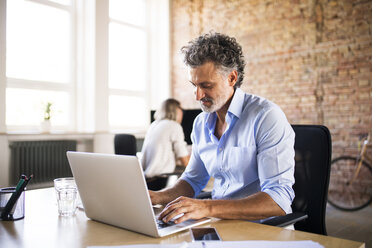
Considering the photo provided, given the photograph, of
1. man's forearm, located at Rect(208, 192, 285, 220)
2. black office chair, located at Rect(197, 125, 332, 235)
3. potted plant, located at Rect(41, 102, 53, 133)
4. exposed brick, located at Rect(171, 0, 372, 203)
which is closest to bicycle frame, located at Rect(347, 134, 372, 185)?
exposed brick, located at Rect(171, 0, 372, 203)

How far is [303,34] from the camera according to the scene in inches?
187

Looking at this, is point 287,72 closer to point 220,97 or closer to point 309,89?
point 309,89

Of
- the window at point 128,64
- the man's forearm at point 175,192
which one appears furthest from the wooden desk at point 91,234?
the window at point 128,64

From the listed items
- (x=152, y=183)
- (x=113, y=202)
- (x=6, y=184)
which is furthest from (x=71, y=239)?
(x=6, y=184)

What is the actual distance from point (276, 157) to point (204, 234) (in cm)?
52

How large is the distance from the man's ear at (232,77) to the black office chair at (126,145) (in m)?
1.49

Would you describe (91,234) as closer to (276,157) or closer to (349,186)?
(276,157)

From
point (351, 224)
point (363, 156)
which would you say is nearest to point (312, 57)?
point (363, 156)

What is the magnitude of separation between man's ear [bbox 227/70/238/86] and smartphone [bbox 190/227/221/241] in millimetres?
799

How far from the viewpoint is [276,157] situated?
1.32 metres

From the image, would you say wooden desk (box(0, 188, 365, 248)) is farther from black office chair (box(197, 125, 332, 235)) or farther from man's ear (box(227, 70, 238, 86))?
man's ear (box(227, 70, 238, 86))

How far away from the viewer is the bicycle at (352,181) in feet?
13.8

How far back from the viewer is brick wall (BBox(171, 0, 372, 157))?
14.1 feet

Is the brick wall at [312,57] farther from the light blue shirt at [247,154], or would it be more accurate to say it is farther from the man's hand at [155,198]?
the man's hand at [155,198]
